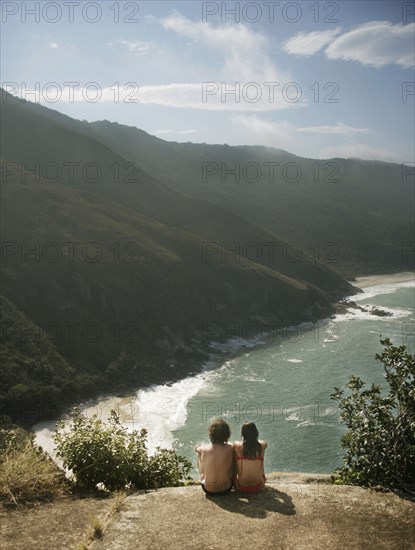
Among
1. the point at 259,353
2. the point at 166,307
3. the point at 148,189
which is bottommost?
the point at 259,353

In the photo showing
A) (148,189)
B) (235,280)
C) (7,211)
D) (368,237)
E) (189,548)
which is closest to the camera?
(189,548)

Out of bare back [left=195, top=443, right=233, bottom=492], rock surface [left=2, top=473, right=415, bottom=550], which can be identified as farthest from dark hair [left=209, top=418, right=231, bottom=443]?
rock surface [left=2, top=473, right=415, bottom=550]

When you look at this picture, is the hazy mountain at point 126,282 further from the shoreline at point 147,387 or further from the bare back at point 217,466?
the bare back at point 217,466

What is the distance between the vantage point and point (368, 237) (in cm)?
17500

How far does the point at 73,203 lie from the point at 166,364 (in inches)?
1799

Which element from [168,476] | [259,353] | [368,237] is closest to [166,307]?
[259,353]

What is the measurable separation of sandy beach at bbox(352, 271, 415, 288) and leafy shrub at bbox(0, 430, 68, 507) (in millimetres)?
124914

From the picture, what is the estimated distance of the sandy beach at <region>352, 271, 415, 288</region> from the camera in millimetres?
131600

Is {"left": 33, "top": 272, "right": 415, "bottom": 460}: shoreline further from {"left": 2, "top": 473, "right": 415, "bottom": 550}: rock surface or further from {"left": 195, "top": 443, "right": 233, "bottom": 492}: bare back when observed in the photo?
{"left": 2, "top": 473, "right": 415, "bottom": 550}: rock surface

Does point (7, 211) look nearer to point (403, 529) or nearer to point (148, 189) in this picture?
point (148, 189)

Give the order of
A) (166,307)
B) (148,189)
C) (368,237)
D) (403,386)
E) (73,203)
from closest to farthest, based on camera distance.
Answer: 1. (403,386)
2. (166,307)
3. (73,203)
4. (148,189)
5. (368,237)

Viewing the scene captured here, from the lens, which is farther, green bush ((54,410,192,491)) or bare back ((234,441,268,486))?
green bush ((54,410,192,491))

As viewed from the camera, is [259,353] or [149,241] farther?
[149,241]

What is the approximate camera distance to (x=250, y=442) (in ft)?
31.2
